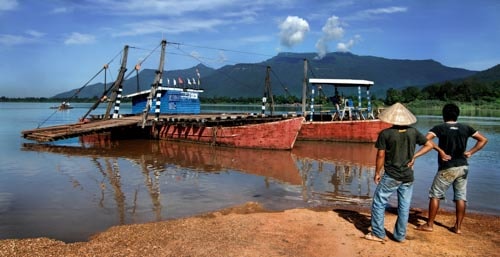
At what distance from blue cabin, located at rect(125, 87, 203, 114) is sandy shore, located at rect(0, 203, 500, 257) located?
23.4 metres

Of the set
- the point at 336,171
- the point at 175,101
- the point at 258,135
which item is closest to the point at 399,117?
the point at 336,171

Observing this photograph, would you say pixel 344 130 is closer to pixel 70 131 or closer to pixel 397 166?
pixel 70 131

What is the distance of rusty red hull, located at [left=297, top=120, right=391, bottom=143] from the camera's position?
24.6 metres

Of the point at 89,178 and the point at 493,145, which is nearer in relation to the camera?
the point at 89,178

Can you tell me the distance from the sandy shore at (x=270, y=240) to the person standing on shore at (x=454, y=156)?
508 mm

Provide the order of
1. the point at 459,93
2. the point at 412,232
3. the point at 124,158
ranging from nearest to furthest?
the point at 412,232, the point at 124,158, the point at 459,93

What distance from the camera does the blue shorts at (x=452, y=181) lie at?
22.6 feet

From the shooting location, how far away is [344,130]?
25.1 metres

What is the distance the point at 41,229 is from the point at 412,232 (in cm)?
669

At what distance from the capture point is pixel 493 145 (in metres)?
23.7

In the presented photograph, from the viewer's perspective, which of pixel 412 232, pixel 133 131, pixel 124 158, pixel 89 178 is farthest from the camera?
pixel 133 131

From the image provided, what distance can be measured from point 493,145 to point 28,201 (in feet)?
77.2

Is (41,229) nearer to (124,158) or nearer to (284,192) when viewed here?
(284,192)

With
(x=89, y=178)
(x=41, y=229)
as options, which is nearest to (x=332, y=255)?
(x=41, y=229)
